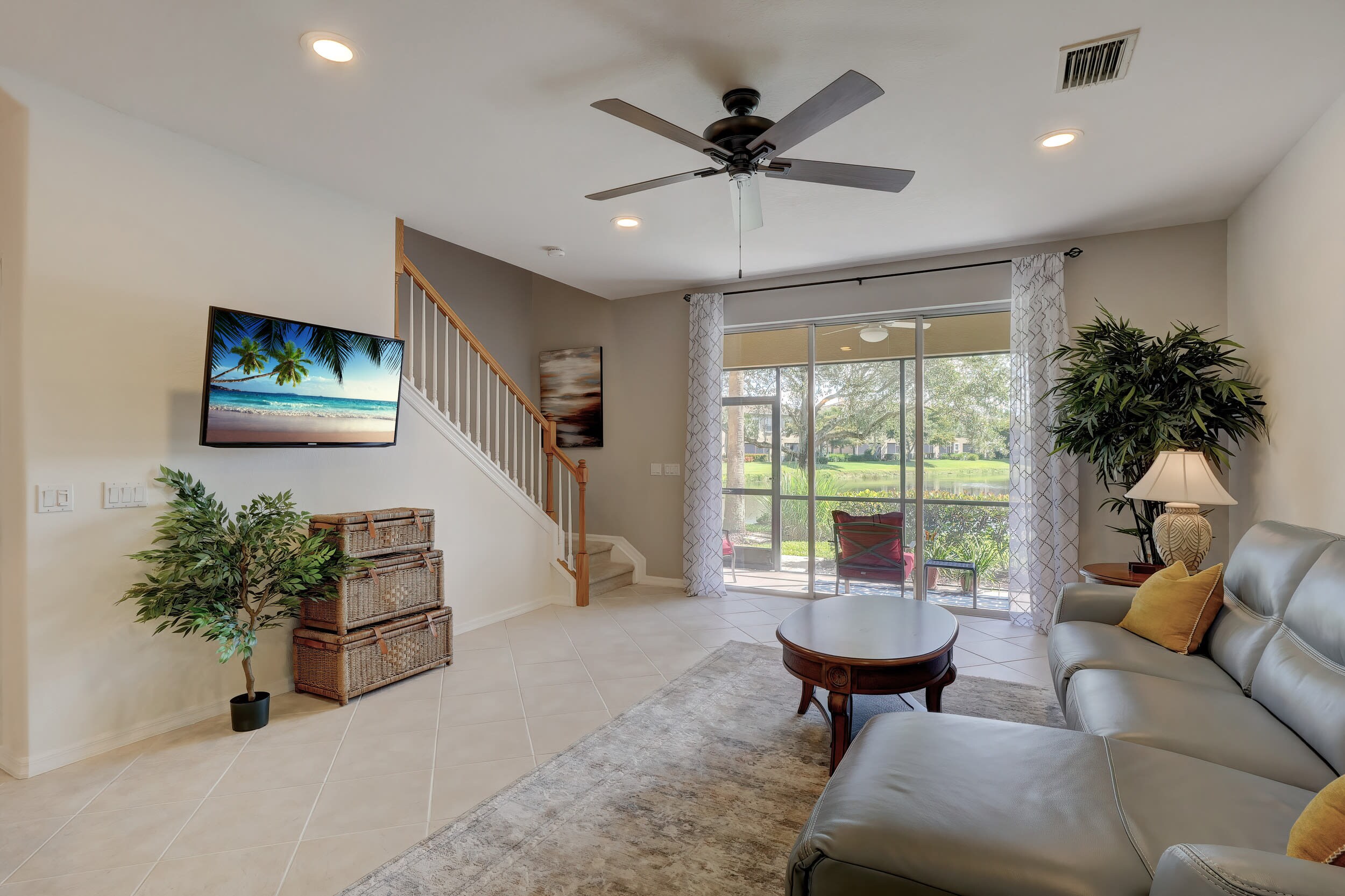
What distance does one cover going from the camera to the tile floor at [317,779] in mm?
1983

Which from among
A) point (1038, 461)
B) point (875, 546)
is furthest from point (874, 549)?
point (1038, 461)

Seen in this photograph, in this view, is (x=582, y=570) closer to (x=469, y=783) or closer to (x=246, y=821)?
(x=469, y=783)

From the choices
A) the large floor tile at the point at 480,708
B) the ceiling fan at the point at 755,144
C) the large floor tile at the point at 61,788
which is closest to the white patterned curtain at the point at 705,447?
the large floor tile at the point at 480,708

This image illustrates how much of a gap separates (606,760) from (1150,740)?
1.82 meters

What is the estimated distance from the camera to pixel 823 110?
219 centimetres

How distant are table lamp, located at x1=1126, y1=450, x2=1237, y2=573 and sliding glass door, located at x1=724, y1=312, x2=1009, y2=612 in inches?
56.6

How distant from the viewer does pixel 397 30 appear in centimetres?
226

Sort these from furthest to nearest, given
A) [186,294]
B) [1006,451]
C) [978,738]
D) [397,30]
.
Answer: [1006,451] < [186,294] < [397,30] < [978,738]

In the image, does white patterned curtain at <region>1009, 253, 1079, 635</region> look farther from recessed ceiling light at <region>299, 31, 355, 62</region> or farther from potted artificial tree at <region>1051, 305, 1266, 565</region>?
recessed ceiling light at <region>299, 31, 355, 62</region>

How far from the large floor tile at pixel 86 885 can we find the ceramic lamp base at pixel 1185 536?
4.35 m

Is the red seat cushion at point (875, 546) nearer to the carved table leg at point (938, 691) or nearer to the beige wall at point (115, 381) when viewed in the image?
the carved table leg at point (938, 691)

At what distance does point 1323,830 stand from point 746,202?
272cm

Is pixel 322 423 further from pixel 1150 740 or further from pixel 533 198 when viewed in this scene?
pixel 1150 740

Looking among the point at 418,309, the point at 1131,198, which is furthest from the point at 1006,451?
the point at 418,309
